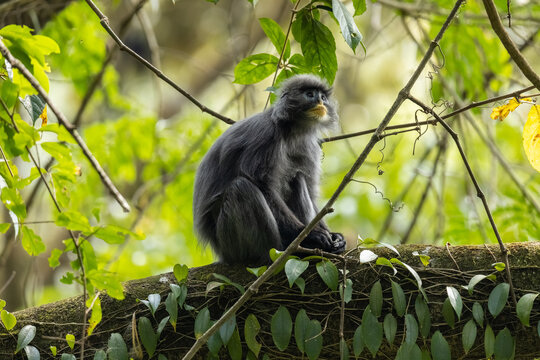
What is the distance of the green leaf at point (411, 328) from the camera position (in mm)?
3393

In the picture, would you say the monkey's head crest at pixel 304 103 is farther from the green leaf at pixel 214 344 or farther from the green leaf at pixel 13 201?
the green leaf at pixel 13 201

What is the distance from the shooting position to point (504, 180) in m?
9.45

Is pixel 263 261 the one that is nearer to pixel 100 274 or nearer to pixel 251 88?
pixel 100 274

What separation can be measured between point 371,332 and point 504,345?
0.67 m

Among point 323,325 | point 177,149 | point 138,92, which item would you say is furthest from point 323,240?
point 138,92

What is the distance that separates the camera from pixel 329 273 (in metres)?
3.58

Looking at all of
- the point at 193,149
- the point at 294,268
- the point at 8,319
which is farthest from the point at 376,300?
the point at 193,149

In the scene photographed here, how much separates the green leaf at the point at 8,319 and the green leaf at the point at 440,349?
7.25 ft

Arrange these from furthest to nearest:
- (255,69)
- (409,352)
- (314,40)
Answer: (255,69)
(314,40)
(409,352)

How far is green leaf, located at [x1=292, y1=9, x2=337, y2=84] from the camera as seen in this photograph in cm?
379

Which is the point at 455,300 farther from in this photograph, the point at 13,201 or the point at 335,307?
the point at 13,201

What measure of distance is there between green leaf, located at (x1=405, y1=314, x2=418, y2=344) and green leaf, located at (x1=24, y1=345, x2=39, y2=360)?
196cm

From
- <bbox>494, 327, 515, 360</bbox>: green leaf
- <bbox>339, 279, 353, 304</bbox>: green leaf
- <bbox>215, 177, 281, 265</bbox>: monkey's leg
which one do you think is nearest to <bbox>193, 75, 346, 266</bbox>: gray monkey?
<bbox>215, 177, 281, 265</bbox>: monkey's leg

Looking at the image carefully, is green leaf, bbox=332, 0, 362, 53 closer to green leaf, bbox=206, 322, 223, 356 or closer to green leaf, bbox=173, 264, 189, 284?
green leaf, bbox=173, 264, 189, 284
